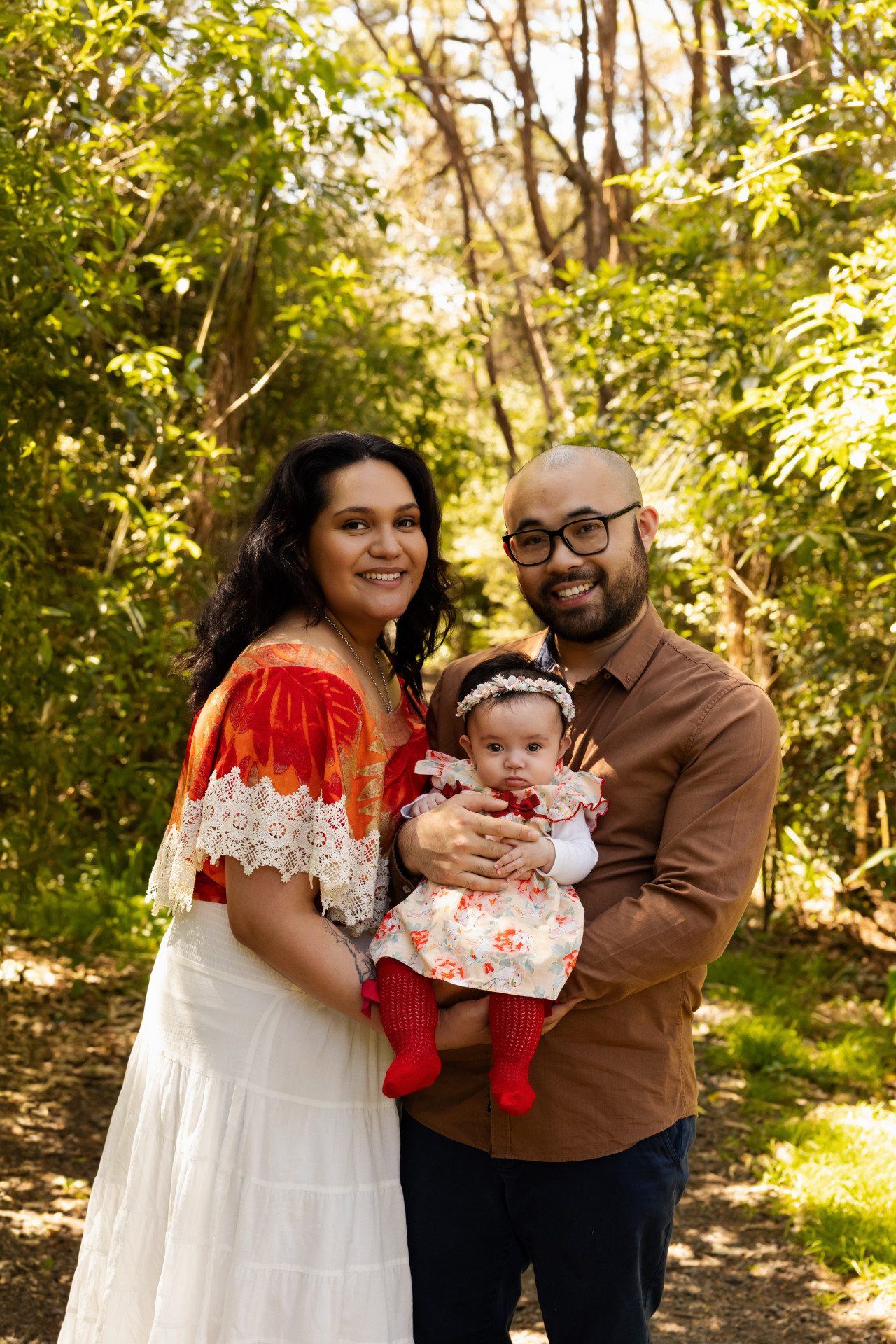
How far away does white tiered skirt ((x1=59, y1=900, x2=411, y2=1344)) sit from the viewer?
1851 millimetres

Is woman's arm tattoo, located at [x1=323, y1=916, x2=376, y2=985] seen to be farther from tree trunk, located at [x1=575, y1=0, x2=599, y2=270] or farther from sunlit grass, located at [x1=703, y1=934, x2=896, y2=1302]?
tree trunk, located at [x1=575, y1=0, x2=599, y2=270]

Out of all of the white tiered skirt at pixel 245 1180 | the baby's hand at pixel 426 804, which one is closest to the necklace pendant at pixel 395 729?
the baby's hand at pixel 426 804

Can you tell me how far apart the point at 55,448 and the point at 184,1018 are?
295cm

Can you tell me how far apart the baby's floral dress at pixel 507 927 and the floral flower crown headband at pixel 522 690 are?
0.44 feet

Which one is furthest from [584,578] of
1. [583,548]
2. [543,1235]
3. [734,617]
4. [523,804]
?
[734,617]

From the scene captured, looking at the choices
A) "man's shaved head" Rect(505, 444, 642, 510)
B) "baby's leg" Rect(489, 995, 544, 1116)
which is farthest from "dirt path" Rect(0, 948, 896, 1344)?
"man's shaved head" Rect(505, 444, 642, 510)

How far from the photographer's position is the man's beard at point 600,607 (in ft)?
7.36

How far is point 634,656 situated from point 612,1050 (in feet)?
2.43

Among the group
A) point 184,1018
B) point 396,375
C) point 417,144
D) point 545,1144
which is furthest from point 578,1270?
point 417,144

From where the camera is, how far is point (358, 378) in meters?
6.82

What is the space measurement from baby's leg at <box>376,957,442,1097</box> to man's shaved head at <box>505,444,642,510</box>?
1.05 m

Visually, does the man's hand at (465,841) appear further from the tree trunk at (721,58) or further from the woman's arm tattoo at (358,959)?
the tree trunk at (721,58)

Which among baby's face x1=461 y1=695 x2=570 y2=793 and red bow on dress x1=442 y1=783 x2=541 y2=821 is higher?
baby's face x1=461 y1=695 x2=570 y2=793

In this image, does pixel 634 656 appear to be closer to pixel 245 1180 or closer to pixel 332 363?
pixel 245 1180
